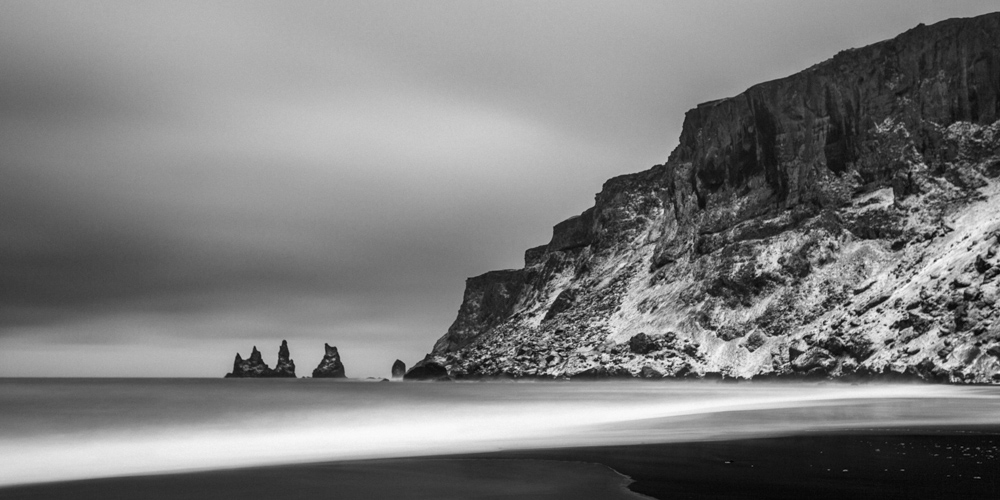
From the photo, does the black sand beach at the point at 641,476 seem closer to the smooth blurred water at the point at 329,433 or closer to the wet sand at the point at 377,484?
the wet sand at the point at 377,484

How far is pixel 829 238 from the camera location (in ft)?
431

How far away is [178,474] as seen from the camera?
2047 cm

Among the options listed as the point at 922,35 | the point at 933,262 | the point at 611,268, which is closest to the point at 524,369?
the point at 611,268

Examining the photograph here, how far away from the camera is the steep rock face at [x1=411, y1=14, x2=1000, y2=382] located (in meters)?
98.3

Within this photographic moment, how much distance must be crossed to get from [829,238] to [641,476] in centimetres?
12641

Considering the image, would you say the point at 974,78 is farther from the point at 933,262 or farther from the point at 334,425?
the point at 334,425

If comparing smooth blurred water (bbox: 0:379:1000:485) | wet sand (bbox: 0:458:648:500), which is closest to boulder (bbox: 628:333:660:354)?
smooth blurred water (bbox: 0:379:1000:485)

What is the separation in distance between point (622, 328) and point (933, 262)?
61949 mm

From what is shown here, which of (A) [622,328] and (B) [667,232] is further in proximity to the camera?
(B) [667,232]

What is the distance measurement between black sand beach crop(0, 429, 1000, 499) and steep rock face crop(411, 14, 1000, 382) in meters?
71.4

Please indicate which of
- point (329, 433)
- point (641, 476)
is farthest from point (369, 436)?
point (641, 476)

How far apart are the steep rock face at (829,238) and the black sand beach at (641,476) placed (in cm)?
7135

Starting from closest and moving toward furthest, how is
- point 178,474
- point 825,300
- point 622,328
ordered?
1. point 178,474
2. point 825,300
3. point 622,328

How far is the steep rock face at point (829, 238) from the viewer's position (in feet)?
323
